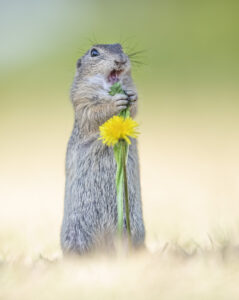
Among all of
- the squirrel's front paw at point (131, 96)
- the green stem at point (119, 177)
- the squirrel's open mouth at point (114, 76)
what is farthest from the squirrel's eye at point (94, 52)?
the green stem at point (119, 177)

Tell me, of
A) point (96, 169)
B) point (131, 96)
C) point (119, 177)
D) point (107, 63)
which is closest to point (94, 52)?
point (107, 63)

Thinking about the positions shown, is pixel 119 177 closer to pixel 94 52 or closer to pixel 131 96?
pixel 131 96

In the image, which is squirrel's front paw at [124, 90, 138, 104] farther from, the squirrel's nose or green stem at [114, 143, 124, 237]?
green stem at [114, 143, 124, 237]

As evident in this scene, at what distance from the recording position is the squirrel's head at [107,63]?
3.75 metres

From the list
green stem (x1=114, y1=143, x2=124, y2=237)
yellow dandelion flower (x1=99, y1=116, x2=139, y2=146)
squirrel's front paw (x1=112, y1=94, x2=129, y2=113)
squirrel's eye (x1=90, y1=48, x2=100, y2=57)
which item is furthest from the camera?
squirrel's eye (x1=90, y1=48, x2=100, y2=57)

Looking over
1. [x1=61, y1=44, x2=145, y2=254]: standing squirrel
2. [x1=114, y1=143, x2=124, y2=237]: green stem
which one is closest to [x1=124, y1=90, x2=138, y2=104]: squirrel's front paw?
[x1=61, y1=44, x2=145, y2=254]: standing squirrel

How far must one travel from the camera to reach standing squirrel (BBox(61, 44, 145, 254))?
137 inches

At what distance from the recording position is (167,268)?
2.62 meters

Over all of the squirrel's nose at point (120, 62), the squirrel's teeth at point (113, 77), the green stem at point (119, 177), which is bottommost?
the green stem at point (119, 177)

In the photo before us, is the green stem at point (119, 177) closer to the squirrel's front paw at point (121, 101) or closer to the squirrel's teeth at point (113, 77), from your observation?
the squirrel's front paw at point (121, 101)

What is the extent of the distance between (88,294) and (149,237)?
5.26 ft

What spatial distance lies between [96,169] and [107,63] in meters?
0.73

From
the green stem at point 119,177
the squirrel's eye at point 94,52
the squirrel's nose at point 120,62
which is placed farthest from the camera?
the squirrel's eye at point 94,52

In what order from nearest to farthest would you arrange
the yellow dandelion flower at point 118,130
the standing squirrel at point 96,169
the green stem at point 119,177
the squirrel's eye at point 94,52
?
the yellow dandelion flower at point 118,130
the green stem at point 119,177
the standing squirrel at point 96,169
the squirrel's eye at point 94,52
